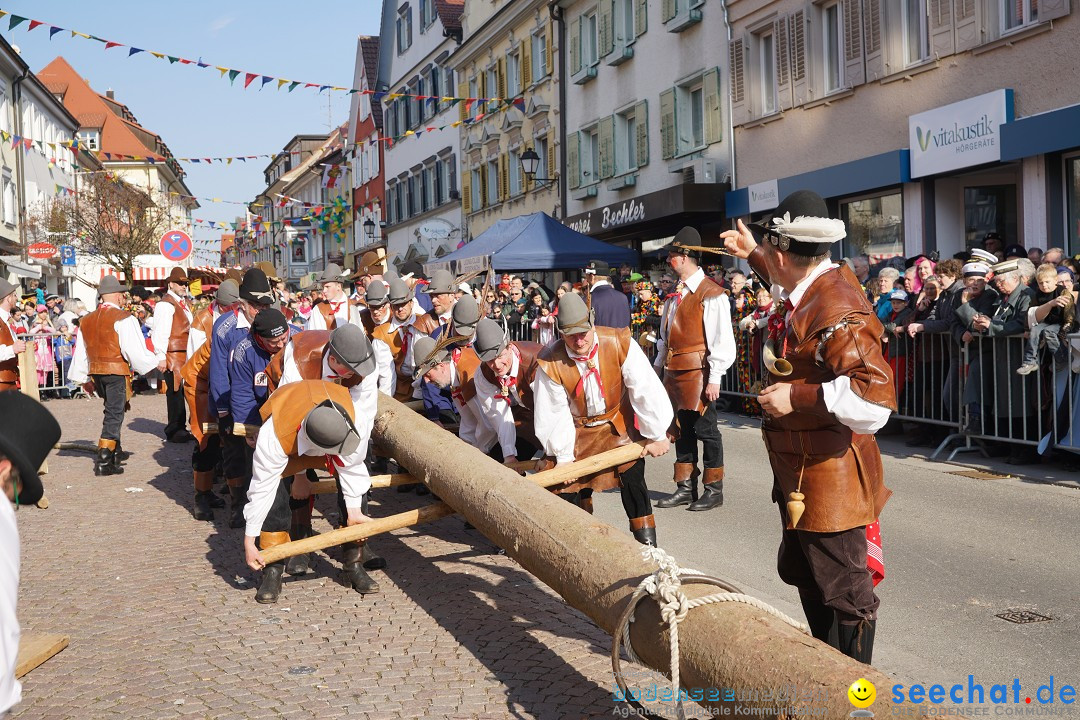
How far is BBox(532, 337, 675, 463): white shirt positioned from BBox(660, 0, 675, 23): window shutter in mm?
17607

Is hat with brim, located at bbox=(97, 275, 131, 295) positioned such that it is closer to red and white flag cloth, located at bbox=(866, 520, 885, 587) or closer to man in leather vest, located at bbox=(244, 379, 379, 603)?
man in leather vest, located at bbox=(244, 379, 379, 603)

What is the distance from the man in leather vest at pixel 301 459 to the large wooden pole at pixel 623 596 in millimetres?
491

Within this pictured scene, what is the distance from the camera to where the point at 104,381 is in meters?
11.7

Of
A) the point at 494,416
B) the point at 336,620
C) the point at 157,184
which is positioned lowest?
the point at 336,620

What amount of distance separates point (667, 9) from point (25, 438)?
70.9 ft

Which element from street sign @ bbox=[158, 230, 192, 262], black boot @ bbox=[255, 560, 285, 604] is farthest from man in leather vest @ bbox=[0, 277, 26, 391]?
street sign @ bbox=[158, 230, 192, 262]

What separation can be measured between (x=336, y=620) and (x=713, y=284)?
4066 millimetres

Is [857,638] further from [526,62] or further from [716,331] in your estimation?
[526,62]

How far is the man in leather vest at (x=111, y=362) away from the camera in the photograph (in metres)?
11.5

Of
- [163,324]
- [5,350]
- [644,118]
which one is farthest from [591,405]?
[644,118]

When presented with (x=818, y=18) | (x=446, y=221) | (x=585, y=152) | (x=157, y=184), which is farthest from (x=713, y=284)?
(x=157, y=184)

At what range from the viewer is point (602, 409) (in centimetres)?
630

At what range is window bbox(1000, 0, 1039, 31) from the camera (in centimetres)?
1342

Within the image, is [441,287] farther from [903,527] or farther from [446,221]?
[446,221]
